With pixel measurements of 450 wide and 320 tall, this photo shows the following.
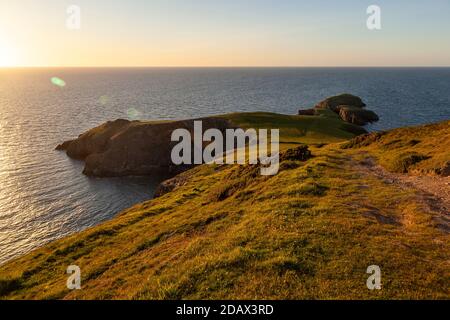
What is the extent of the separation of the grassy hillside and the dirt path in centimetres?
73

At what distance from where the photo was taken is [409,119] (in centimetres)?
13138

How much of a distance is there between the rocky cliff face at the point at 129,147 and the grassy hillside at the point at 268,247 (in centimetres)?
4387

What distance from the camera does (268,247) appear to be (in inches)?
Answer: 765

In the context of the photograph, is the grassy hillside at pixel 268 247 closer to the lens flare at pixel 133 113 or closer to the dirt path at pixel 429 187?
the dirt path at pixel 429 187

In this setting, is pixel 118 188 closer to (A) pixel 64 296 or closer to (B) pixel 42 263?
(B) pixel 42 263

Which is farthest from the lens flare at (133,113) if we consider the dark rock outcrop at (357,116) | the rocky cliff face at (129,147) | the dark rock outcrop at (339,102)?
the dark rock outcrop at (357,116)

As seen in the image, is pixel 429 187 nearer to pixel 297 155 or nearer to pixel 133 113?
pixel 297 155

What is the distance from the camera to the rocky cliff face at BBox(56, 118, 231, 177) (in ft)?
263

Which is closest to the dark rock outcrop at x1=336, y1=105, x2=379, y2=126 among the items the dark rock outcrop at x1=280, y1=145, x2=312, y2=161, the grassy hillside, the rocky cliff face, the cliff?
the cliff

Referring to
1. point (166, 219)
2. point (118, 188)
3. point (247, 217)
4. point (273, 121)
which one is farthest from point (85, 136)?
point (247, 217)

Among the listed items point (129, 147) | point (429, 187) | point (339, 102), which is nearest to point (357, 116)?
point (339, 102)

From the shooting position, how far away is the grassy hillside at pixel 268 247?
15.7 m

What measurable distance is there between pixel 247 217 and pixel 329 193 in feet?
25.8
